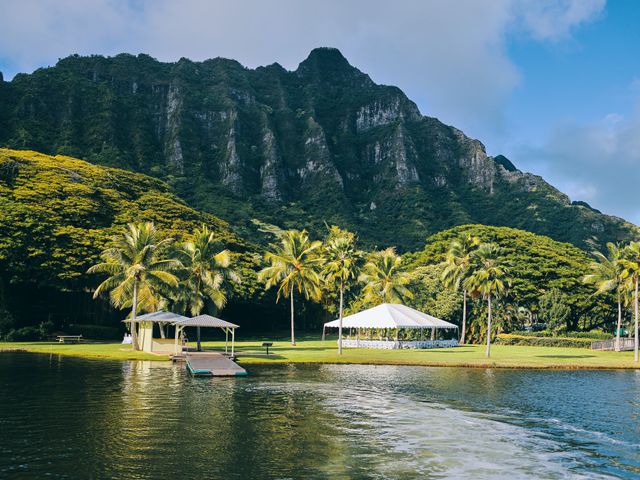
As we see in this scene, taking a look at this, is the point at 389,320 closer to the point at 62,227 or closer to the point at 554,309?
the point at 554,309

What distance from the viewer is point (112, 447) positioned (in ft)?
56.0

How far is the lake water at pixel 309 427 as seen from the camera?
15.7 metres

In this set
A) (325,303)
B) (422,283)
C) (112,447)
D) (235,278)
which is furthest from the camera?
(325,303)

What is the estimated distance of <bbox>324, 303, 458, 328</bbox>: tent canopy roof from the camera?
59.5m

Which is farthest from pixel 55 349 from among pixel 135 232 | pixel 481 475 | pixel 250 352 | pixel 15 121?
pixel 15 121

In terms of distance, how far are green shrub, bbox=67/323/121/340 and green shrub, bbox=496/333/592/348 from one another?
47.9m

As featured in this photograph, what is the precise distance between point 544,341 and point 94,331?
2067 inches

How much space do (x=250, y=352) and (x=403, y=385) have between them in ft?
72.1

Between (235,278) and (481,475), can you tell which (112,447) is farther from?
(235,278)

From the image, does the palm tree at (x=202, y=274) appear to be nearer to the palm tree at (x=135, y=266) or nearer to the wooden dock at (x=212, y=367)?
the palm tree at (x=135, y=266)

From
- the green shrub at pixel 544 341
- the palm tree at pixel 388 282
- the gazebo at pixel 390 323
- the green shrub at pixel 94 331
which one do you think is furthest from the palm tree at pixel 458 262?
the green shrub at pixel 94 331

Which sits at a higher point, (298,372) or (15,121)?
(15,121)

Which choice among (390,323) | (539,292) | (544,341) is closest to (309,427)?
(390,323)

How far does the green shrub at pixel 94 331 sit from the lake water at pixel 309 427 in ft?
104
